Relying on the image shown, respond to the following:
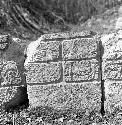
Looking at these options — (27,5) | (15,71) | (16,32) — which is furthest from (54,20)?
(15,71)

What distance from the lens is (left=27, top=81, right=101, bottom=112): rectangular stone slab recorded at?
2.82 metres

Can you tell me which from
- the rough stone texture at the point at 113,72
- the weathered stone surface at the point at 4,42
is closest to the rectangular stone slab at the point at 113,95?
the rough stone texture at the point at 113,72

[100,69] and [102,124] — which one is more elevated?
[100,69]

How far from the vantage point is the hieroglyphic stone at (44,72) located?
282 cm

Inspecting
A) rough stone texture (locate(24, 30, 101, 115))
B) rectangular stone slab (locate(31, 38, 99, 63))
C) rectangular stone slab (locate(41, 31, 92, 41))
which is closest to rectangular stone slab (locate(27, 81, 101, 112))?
rough stone texture (locate(24, 30, 101, 115))

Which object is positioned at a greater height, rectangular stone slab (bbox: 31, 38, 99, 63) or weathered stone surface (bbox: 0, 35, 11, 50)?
weathered stone surface (bbox: 0, 35, 11, 50)

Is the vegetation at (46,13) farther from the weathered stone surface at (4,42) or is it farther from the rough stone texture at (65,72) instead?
the rough stone texture at (65,72)

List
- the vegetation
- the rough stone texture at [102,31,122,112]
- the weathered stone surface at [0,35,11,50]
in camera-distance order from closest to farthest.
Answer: the rough stone texture at [102,31,122,112], the weathered stone surface at [0,35,11,50], the vegetation

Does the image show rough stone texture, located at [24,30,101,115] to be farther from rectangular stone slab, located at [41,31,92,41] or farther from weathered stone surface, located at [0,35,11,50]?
weathered stone surface, located at [0,35,11,50]

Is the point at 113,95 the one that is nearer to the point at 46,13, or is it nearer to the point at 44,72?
the point at 44,72

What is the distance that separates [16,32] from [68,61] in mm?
4200

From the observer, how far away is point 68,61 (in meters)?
2.80

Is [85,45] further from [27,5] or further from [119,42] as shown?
[27,5]

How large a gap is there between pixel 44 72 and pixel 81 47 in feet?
1.27
